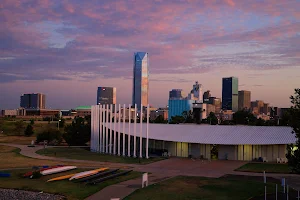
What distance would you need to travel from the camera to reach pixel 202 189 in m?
28.8

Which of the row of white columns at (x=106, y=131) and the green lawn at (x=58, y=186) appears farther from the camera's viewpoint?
the row of white columns at (x=106, y=131)

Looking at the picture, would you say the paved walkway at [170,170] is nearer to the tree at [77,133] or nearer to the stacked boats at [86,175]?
the stacked boats at [86,175]

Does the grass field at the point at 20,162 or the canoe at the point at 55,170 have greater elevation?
the canoe at the point at 55,170

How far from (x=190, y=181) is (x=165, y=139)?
58.2 feet

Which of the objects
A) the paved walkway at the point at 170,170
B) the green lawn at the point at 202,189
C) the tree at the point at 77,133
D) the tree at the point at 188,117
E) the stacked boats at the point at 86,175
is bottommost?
the paved walkway at the point at 170,170

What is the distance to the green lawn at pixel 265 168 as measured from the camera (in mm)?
39125

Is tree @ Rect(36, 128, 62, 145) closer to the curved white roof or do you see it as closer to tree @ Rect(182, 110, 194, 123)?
the curved white roof

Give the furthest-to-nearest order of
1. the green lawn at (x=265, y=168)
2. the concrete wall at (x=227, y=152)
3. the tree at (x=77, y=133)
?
1. the tree at (x=77, y=133)
2. the concrete wall at (x=227, y=152)
3. the green lawn at (x=265, y=168)

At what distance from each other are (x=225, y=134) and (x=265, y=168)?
953 centimetres

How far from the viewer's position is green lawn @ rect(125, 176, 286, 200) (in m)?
26.2

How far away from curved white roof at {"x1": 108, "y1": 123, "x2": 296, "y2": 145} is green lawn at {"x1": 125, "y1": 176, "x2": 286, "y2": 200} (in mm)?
14176

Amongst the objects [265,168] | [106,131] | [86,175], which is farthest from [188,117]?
[86,175]

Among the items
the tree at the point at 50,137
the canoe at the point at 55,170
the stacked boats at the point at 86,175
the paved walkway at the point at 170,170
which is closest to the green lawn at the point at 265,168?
the paved walkway at the point at 170,170

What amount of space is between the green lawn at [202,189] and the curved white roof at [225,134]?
1418 centimetres
